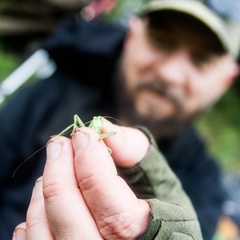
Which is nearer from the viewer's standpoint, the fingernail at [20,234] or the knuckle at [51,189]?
the knuckle at [51,189]

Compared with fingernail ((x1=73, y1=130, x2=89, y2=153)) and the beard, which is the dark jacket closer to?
the beard

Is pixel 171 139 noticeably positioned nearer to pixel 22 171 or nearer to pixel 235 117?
pixel 22 171

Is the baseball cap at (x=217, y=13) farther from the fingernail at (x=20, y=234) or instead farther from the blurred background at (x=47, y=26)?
the blurred background at (x=47, y=26)

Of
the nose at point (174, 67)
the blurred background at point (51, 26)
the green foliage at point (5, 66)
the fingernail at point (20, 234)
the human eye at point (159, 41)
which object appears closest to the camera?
the fingernail at point (20, 234)

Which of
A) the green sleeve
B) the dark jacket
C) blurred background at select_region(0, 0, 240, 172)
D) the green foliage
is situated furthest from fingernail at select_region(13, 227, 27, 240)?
blurred background at select_region(0, 0, 240, 172)

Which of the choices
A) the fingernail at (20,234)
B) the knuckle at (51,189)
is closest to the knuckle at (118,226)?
the knuckle at (51,189)

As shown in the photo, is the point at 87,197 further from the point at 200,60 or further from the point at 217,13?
the point at 217,13

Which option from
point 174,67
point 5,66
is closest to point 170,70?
point 174,67
